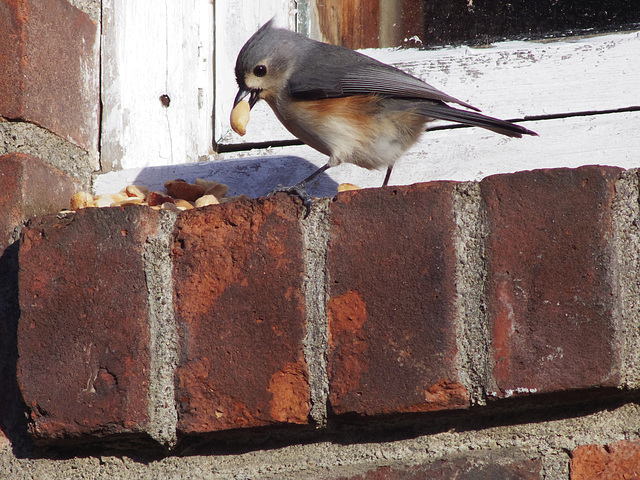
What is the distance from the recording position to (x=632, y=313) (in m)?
1.12

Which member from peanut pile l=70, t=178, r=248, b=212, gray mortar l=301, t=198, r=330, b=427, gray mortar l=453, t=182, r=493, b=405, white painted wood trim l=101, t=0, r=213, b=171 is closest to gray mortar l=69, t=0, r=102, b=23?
white painted wood trim l=101, t=0, r=213, b=171

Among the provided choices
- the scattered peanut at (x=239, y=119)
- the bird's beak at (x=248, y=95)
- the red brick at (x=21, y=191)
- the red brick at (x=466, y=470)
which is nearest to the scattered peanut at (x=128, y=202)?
the red brick at (x=21, y=191)

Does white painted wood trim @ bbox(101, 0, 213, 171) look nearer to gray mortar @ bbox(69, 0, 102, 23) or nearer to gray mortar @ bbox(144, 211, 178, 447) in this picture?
gray mortar @ bbox(69, 0, 102, 23)

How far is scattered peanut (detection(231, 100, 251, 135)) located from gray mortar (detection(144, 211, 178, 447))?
28.0 inches

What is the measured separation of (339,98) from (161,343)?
114 cm

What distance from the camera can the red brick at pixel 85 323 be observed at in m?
1.23

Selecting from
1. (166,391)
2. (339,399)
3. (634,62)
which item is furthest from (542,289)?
(634,62)

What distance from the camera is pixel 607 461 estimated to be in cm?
110

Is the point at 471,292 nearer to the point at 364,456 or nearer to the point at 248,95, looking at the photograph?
the point at 364,456

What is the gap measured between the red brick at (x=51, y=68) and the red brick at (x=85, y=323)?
411 millimetres

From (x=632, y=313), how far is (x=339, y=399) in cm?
44

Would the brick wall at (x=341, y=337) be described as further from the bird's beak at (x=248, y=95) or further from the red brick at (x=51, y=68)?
the bird's beak at (x=248, y=95)

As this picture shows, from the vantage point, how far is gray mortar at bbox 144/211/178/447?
1216mm

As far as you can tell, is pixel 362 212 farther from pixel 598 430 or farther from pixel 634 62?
pixel 634 62
